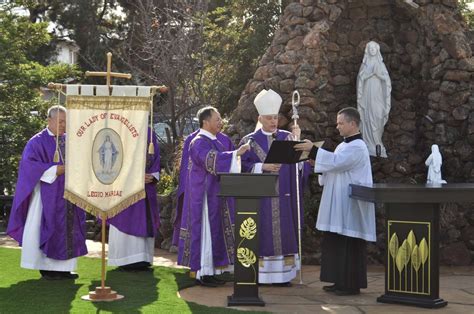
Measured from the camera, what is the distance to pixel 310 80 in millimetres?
10562

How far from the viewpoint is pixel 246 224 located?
6.86m

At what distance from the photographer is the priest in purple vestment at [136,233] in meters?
8.78

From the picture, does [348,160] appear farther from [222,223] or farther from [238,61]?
[238,61]

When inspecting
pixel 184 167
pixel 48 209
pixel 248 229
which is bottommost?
pixel 248 229

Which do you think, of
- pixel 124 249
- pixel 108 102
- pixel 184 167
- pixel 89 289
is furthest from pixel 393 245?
pixel 124 249

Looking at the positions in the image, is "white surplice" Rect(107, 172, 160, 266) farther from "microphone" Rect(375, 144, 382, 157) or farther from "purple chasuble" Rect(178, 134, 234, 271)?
"microphone" Rect(375, 144, 382, 157)

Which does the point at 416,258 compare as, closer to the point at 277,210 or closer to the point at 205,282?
the point at 277,210

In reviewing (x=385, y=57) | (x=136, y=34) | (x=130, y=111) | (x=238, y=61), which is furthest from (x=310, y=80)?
(x=136, y=34)

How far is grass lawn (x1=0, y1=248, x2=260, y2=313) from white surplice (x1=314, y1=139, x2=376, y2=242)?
1504 millimetres

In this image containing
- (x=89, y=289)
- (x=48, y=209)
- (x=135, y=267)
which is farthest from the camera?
(x=135, y=267)

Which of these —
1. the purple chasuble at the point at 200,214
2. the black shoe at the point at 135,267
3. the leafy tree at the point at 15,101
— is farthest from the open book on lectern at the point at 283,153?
the leafy tree at the point at 15,101

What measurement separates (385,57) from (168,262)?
15.1ft

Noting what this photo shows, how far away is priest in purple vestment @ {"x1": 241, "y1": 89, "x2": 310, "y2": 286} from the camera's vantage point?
7.88m

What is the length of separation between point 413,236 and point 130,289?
2939 mm
